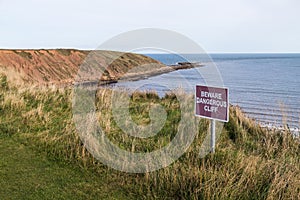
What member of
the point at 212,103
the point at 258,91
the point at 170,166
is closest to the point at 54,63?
the point at 258,91

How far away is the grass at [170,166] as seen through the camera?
3.86 meters

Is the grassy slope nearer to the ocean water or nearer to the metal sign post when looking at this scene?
the metal sign post

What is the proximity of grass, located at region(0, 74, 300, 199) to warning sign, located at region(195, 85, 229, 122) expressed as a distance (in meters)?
0.65

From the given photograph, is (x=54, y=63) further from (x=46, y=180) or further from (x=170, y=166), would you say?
(x=170, y=166)

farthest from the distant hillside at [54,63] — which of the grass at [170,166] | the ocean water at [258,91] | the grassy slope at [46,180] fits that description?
the grassy slope at [46,180]

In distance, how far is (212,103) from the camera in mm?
4812

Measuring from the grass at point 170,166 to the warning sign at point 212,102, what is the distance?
0.65 m

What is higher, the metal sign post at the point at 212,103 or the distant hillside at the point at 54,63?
the distant hillside at the point at 54,63

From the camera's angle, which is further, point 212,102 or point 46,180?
point 212,102

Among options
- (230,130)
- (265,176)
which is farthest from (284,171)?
(230,130)

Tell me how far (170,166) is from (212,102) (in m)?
1.21

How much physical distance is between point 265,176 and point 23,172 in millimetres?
3471

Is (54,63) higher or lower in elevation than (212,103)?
higher

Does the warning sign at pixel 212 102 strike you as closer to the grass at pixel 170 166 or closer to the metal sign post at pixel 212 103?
the metal sign post at pixel 212 103
